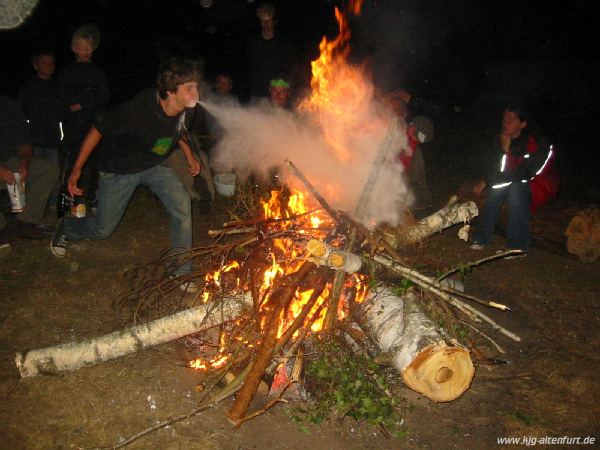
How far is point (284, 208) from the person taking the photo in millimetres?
4898

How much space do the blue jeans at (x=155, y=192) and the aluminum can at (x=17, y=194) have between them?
1307 millimetres

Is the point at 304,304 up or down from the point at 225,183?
down

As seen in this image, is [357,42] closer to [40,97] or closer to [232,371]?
[40,97]

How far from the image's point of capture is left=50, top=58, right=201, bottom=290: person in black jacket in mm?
4125

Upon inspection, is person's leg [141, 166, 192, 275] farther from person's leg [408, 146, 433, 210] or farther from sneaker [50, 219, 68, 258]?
person's leg [408, 146, 433, 210]

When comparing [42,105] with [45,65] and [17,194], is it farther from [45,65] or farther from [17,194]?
[17,194]

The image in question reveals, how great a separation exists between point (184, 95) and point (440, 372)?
3.28 meters

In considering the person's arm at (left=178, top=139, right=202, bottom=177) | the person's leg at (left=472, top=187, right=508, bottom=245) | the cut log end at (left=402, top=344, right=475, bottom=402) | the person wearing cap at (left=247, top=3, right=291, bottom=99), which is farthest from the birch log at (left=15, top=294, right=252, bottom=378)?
the person wearing cap at (left=247, top=3, right=291, bottom=99)

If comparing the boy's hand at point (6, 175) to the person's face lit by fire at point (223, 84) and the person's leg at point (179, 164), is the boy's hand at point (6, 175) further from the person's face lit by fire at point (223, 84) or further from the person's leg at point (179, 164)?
the person's face lit by fire at point (223, 84)

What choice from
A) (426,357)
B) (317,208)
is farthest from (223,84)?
(426,357)

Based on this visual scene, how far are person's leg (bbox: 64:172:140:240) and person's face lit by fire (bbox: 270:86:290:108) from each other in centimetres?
273

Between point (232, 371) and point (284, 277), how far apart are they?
0.92 m

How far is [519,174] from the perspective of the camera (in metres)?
5.73

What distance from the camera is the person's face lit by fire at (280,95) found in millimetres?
6496
